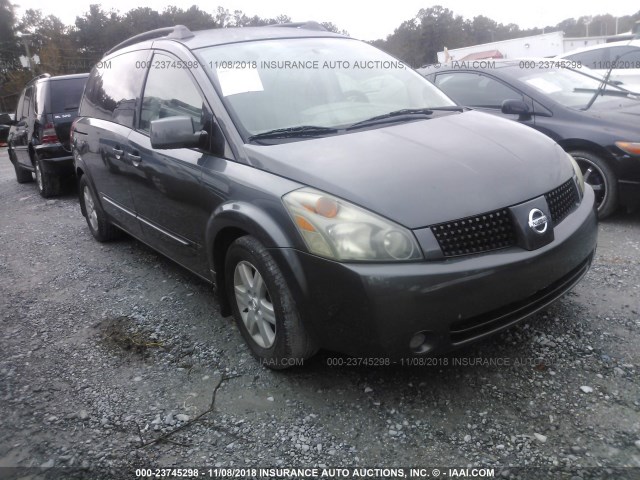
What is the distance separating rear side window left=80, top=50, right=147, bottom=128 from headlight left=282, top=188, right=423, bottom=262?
217cm

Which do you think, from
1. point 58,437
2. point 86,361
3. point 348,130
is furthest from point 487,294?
point 86,361

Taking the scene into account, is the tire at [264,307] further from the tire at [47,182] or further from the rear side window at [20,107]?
the rear side window at [20,107]

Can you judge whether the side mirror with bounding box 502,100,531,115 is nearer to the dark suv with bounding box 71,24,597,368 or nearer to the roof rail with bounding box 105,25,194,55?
the dark suv with bounding box 71,24,597,368

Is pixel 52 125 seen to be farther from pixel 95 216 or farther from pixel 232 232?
pixel 232 232

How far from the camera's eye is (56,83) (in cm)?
805

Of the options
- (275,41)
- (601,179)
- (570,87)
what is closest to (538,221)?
(275,41)

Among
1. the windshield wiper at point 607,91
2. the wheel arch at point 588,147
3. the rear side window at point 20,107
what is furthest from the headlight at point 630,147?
the rear side window at point 20,107

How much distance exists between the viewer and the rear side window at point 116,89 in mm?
4055

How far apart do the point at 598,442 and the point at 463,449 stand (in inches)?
20.8

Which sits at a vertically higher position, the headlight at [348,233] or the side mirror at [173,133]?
the side mirror at [173,133]

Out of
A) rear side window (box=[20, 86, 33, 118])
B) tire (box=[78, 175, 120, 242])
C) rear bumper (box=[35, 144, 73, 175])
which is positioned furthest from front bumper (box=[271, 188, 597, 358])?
rear side window (box=[20, 86, 33, 118])

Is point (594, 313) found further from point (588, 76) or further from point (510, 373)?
point (588, 76)

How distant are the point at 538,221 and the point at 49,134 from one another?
732cm

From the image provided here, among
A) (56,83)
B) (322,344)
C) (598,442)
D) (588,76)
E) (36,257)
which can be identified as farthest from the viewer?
(56,83)
